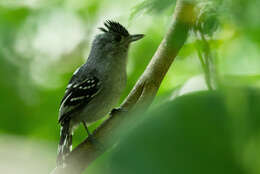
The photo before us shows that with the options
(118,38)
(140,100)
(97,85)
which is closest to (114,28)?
(118,38)

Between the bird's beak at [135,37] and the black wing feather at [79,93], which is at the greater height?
the bird's beak at [135,37]

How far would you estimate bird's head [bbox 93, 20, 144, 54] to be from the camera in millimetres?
5277

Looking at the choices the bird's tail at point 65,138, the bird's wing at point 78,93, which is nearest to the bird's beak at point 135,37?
the bird's wing at point 78,93

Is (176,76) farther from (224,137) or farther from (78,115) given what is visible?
(224,137)

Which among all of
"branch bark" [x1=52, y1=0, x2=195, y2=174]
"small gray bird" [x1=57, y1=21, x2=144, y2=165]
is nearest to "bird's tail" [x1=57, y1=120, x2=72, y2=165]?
"small gray bird" [x1=57, y1=21, x2=144, y2=165]

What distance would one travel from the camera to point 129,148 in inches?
25.9

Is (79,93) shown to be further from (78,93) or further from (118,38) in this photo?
(118,38)

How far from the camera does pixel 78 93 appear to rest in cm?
500

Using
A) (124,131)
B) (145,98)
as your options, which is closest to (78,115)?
(145,98)

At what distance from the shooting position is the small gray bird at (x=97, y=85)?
4660 mm

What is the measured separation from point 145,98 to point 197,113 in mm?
1449

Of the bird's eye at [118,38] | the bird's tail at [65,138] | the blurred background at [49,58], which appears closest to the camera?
the blurred background at [49,58]

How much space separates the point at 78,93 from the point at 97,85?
31cm

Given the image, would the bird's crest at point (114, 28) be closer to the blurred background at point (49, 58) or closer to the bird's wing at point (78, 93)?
the blurred background at point (49, 58)
